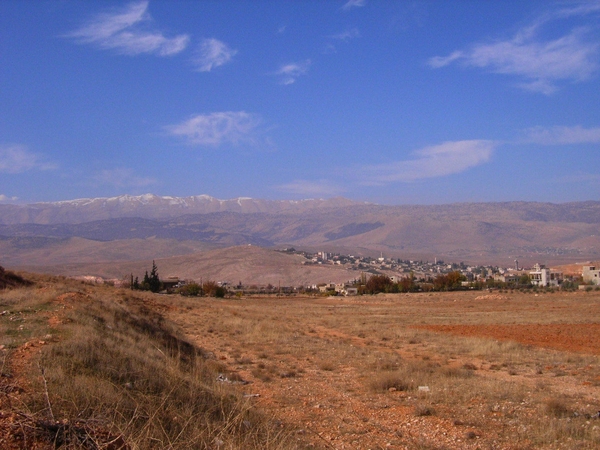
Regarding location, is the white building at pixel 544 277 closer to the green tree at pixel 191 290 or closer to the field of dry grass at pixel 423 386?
the green tree at pixel 191 290

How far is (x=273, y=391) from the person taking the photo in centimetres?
1281

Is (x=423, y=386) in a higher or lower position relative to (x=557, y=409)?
lower

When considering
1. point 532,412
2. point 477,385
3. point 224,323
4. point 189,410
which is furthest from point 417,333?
point 189,410

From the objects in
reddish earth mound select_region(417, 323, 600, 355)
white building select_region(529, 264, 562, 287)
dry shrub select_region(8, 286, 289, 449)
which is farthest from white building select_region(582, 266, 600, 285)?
dry shrub select_region(8, 286, 289, 449)

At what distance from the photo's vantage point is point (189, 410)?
7.23 meters

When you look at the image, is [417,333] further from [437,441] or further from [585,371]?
[437,441]

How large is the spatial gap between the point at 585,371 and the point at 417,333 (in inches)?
478

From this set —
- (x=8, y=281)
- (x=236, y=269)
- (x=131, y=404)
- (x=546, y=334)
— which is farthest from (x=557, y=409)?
(x=236, y=269)

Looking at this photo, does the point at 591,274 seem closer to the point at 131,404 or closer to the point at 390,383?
the point at 390,383

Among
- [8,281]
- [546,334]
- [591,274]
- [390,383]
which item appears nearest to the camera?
[390,383]

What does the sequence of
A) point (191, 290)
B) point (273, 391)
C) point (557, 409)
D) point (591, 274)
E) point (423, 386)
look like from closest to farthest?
point (557, 409)
point (273, 391)
point (423, 386)
point (191, 290)
point (591, 274)

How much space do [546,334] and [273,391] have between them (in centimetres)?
1942

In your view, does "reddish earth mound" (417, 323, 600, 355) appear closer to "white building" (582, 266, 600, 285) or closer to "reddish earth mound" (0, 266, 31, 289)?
"reddish earth mound" (0, 266, 31, 289)

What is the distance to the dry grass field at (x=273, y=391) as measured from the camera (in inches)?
227
